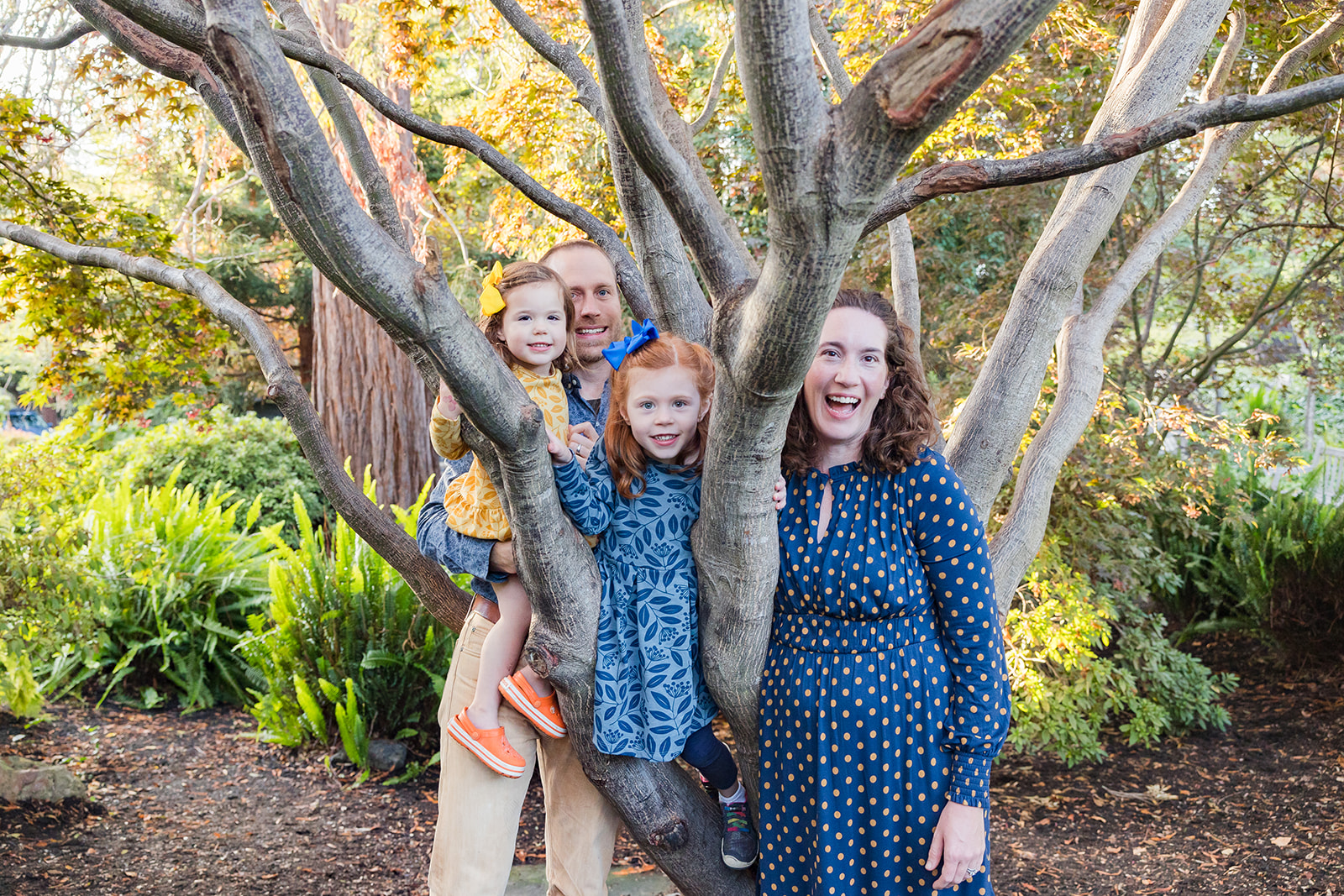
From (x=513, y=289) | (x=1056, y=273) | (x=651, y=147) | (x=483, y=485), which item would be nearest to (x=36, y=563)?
(x=483, y=485)

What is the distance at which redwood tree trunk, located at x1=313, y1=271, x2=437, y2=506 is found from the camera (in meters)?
7.19

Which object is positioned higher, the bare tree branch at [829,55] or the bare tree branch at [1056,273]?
the bare tree branch at [829,55]

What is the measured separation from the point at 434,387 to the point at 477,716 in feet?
2.38

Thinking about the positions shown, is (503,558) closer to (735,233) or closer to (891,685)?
(891,685)

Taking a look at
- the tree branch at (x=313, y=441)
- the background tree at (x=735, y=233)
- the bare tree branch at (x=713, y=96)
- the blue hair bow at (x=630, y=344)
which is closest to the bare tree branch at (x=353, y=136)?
the background tree at (x=735, y=233)

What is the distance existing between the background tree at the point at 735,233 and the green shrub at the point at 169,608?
10.8 ft

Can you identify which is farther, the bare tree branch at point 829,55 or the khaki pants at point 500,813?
the bare tree branch at point 829,55

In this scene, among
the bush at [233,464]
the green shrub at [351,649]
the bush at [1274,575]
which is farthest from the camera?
the bush at [233,464]

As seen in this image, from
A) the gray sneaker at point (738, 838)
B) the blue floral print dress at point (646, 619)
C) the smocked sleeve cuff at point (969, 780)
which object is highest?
the blue floral print dress at point (646, 619)

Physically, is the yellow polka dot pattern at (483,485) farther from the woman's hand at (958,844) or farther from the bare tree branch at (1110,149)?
the woman's hand at (958,844)

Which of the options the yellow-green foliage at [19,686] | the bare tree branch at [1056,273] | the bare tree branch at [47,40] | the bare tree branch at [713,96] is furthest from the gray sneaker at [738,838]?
the yellow-green foliage at [19,686]

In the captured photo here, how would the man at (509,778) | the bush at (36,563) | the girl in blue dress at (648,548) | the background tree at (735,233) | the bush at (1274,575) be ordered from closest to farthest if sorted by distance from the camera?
the background tree at (735,233) < the girl in blue dress at (648,548) < the man at (509,778) < the bush at (36,563) < the bush at (1274,575)

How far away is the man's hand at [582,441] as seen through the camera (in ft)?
6.77

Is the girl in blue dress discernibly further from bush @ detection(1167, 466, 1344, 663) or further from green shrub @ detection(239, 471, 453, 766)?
bush @ detection(1167, 466, 1344, 663)
